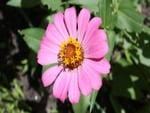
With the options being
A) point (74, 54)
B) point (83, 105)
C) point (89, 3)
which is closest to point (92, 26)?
point (74, 54)

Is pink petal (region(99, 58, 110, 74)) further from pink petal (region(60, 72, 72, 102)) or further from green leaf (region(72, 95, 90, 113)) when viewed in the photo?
green leaf (region(72, 95, 90, 113))

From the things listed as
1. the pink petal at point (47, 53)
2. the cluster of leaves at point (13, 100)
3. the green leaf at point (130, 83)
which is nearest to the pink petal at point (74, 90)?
the pink petal at point (47, 53)

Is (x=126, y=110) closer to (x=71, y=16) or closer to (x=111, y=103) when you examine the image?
(x=111, y=103)

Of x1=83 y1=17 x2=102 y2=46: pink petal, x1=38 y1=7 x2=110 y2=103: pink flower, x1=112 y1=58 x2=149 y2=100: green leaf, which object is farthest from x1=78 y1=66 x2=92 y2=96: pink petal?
x1=112 y1=58 x2=149 y2=100: green leaf

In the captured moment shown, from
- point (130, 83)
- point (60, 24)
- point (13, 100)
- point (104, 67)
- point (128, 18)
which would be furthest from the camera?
point (13, 100)

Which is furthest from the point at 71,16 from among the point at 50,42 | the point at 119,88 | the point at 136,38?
the point at 119,88

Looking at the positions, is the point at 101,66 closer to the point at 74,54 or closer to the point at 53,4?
the point at 74,54

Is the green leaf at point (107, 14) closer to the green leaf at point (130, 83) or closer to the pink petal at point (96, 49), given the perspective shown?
the pink petal at point (96, 49)
